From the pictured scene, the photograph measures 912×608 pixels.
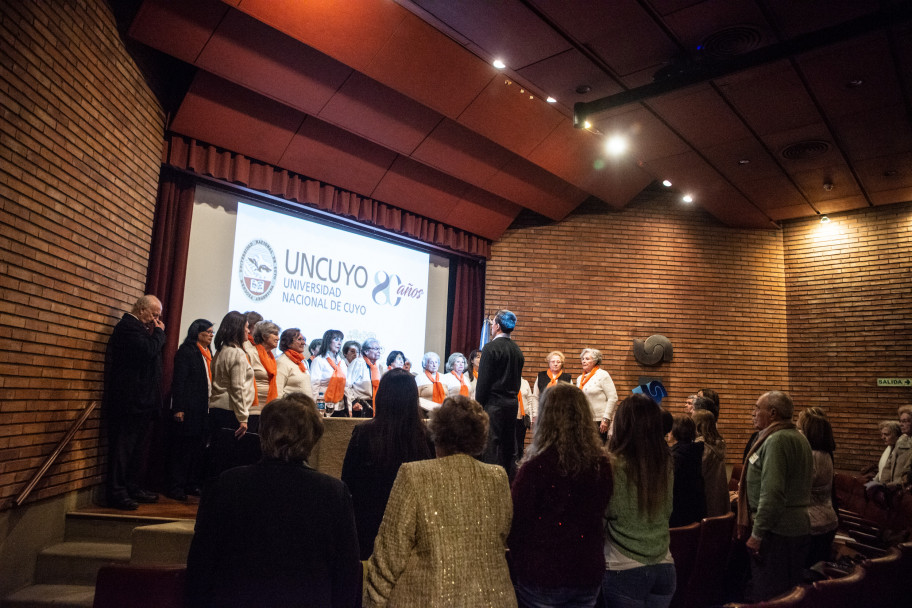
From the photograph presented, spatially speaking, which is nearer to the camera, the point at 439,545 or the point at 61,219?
the point at 439,545

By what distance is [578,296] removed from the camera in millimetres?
8836

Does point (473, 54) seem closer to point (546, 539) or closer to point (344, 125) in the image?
point (344, 125)

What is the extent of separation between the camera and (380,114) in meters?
6.19

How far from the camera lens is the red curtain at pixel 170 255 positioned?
541 cm

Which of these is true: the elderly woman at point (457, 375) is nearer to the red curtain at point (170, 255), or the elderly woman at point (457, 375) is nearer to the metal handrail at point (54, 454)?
the red curtain at point (170, 255)

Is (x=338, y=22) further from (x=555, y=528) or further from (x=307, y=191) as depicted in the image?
(x=555, y=528)

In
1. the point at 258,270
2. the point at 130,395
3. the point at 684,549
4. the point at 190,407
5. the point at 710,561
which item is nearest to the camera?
the point at 684,549

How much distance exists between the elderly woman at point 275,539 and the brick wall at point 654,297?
6939 millimetres

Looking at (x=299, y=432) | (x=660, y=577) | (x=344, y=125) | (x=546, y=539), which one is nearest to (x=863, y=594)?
(x=660, y=577)

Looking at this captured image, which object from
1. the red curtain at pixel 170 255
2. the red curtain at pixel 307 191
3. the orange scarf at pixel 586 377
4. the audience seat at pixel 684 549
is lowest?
the audience seat at pixel 684 549

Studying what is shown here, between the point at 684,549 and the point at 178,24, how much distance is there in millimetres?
5048

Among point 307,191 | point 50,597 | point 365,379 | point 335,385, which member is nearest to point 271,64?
point 307,191

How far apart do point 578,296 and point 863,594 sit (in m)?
6.43

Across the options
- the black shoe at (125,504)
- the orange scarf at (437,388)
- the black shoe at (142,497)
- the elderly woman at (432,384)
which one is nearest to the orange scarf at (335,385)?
the elderly woman at (432,384)
